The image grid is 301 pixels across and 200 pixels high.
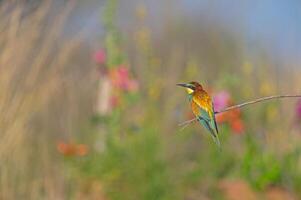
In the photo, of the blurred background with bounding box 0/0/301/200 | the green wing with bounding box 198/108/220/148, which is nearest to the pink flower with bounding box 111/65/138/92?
the blurred background with bounding box 0/0/301/200

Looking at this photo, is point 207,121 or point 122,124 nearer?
point 207,121

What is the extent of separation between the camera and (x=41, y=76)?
547cm

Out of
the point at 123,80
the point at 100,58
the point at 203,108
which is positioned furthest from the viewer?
the point at 100,58

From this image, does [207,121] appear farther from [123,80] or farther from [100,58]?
[100,58]

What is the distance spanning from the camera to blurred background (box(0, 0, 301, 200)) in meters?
5.22

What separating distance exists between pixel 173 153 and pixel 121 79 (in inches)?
23.1

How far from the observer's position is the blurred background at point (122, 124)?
5219 millimetres

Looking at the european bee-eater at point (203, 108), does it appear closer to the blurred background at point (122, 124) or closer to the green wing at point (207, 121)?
the green wing at point (207, 121)

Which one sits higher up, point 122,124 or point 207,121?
point 207,121

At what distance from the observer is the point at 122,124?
19.9 ft

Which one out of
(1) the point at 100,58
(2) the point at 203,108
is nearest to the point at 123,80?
(1) the point at 100,58

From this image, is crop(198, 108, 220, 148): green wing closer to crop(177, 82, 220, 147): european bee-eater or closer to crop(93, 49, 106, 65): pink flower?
crop(177, 82, 220, 147): european bee-eater

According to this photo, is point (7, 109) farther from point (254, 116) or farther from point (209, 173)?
point (254, 116)

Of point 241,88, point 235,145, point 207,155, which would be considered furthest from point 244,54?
point 207,155
